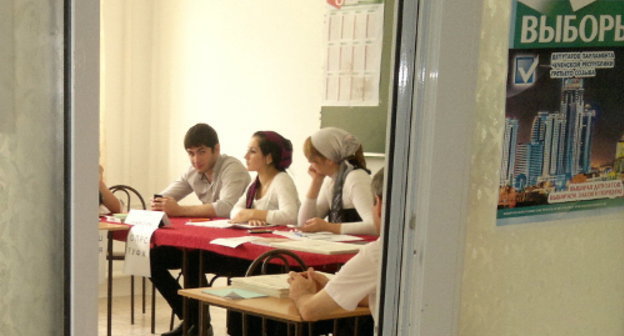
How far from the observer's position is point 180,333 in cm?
451

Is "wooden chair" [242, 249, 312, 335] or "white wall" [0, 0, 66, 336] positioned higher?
"white wall" [0, 0, 66, 336]

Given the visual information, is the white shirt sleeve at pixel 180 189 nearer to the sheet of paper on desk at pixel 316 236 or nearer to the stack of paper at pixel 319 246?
the sheet of paper on desk at pixel 316 236

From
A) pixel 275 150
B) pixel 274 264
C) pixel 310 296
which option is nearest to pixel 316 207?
pixel 275 150

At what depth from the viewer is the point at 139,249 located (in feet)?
13.4

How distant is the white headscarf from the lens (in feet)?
14.0

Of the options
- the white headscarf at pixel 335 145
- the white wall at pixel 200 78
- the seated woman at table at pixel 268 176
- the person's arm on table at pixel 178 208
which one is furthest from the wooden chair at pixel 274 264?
the white wall at pixel 200 78

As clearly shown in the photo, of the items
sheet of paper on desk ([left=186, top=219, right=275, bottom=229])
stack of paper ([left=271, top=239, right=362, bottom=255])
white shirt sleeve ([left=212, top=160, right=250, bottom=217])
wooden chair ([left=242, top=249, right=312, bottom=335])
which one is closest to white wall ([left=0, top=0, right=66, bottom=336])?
wooden chair ([left=242, top=249, right=312, bottom=335])

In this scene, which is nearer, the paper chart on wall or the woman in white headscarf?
the woman in white headscarf

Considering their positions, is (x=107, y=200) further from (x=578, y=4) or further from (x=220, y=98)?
(x=578, y=4)

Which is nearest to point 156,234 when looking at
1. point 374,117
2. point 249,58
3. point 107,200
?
point 107,200

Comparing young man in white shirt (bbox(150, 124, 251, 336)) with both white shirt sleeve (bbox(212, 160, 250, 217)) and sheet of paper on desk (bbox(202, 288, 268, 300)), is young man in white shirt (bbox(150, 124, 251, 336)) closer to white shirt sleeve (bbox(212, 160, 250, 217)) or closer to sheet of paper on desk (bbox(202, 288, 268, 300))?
white shirt sleeve (bbox(212, 160, 250, 217))

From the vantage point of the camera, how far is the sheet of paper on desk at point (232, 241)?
3.57 m

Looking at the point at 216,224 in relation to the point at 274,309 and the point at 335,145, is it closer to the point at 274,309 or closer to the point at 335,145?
the point at 335,145

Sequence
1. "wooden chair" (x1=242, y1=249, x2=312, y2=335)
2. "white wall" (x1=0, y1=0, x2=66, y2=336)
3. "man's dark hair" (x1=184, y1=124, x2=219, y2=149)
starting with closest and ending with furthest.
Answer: "white wall" (x1=0, y1=0, x2=66, y2=336) → "wooden chair" (x1=242, y1=249, x2=312, y2=335) → "man's dark hair" (x1=184, y1=124, x2=219, y2=149)
